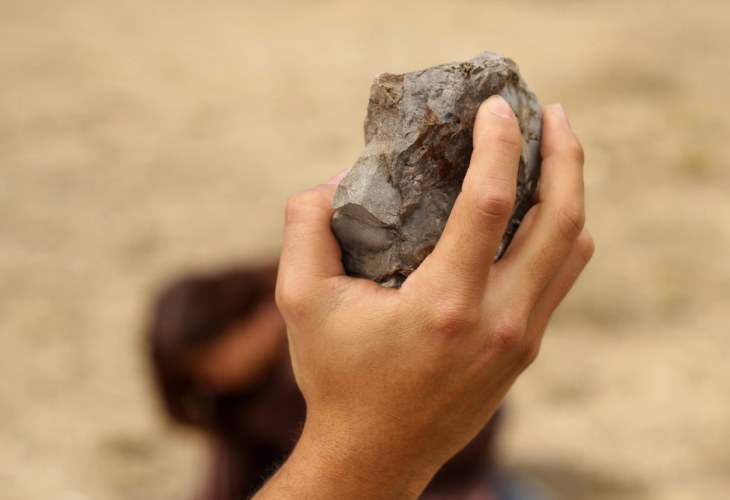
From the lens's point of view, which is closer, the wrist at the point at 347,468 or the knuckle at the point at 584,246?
the wrist at the point at 347,468

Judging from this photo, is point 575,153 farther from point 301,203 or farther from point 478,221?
point 301,203

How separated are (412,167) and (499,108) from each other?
0.29 meters

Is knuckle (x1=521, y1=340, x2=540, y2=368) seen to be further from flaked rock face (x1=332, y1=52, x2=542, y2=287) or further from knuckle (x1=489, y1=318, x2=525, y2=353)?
flaked rock face (x1=332, y1=52, x2=542, y2=287)

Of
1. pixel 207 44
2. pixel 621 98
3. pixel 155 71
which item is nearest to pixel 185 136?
pixel 155 71

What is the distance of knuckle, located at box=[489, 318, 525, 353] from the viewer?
1.34 meters

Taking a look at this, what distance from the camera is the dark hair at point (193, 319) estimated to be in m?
2.76

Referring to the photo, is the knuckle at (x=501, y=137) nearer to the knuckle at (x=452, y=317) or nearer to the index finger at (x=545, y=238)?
the index finger at (x=545, y=238)

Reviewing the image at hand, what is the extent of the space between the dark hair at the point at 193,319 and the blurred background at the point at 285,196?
1.49 m

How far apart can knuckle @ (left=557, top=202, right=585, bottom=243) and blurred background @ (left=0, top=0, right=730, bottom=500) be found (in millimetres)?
2771

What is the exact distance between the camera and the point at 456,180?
1670mm

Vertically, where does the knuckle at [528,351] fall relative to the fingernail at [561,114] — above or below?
below

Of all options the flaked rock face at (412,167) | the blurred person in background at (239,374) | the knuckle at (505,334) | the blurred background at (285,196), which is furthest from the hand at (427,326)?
the blurred background at (285,196)

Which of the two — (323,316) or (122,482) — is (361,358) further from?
(122,482)

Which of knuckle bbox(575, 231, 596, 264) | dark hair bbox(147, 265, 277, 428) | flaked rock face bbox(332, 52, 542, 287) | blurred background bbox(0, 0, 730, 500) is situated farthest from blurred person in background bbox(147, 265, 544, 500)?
knuckle bbox(575, 231, 596, 264)
